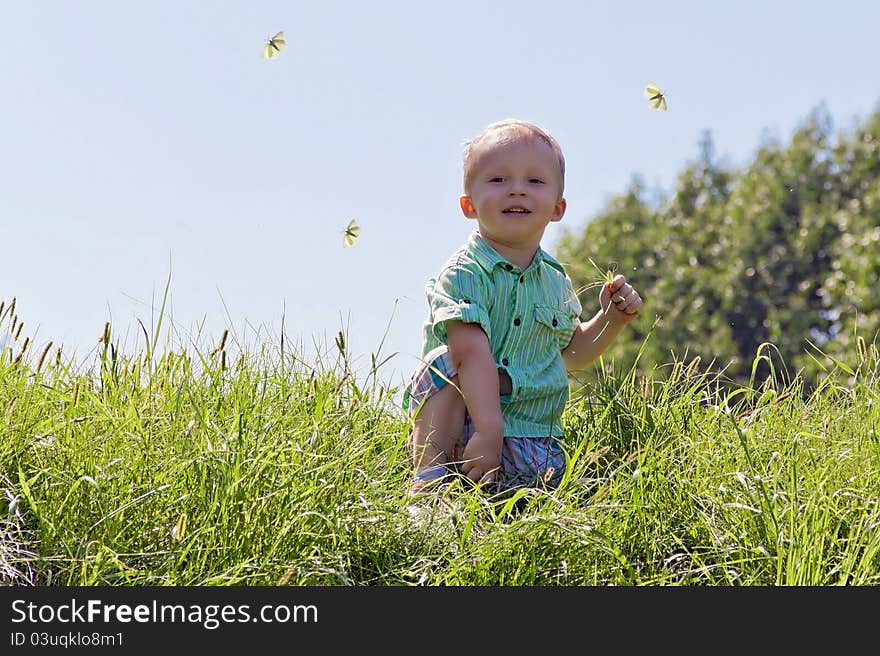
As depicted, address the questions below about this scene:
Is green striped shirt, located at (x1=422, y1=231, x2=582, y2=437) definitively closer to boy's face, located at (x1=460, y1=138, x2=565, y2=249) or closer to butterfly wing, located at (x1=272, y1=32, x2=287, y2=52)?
boy's face, located at (x1=460, y1=138, x2=565, y2=249)

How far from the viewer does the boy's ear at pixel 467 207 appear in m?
3.92

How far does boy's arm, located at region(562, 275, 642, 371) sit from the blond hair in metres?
0.43

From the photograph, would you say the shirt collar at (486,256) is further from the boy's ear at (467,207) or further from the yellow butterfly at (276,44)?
the yellow butterfly at (276,44)

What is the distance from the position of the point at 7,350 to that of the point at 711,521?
2.59 metres

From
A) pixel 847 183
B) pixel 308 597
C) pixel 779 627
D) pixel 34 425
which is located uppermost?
pixel 847 183

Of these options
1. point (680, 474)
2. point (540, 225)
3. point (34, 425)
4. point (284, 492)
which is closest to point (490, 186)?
point (540, 225)

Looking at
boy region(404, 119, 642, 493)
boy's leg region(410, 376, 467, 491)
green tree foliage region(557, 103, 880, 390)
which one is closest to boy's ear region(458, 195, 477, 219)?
boy region(404, 119, 642, 493)

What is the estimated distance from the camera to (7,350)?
380 cm

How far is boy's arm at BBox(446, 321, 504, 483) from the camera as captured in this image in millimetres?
3541

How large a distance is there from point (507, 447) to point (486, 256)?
72 cm

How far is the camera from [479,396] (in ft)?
11.7

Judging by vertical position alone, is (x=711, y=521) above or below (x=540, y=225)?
below

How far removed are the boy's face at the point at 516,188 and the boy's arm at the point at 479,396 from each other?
1.40 feet

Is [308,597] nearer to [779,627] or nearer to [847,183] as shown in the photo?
[779,627]
